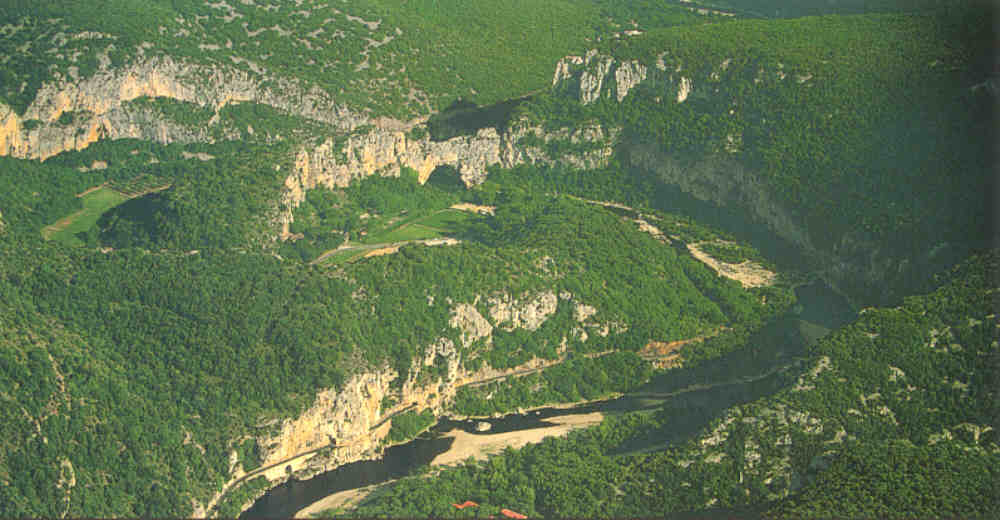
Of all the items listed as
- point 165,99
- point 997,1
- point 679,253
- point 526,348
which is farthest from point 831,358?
point 165,99

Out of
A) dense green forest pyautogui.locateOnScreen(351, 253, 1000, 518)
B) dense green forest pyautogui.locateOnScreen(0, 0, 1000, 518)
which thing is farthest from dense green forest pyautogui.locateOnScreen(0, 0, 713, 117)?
dense green forest pyautogui.locateOnScreen(351, 253, 1000, 518)

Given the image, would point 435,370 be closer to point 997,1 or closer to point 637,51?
point 637,51

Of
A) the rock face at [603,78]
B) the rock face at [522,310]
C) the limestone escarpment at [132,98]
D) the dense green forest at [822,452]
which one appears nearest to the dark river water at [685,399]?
the dense green forest at [822,452]

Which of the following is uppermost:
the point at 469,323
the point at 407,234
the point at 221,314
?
the point at 221,314

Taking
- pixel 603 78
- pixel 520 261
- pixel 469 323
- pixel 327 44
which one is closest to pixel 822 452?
pixel 469 323

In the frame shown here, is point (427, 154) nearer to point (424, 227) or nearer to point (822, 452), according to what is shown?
point (424, 227)

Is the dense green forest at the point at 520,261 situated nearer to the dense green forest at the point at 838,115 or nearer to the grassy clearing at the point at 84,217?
the dense green forest at the point at 838,115
